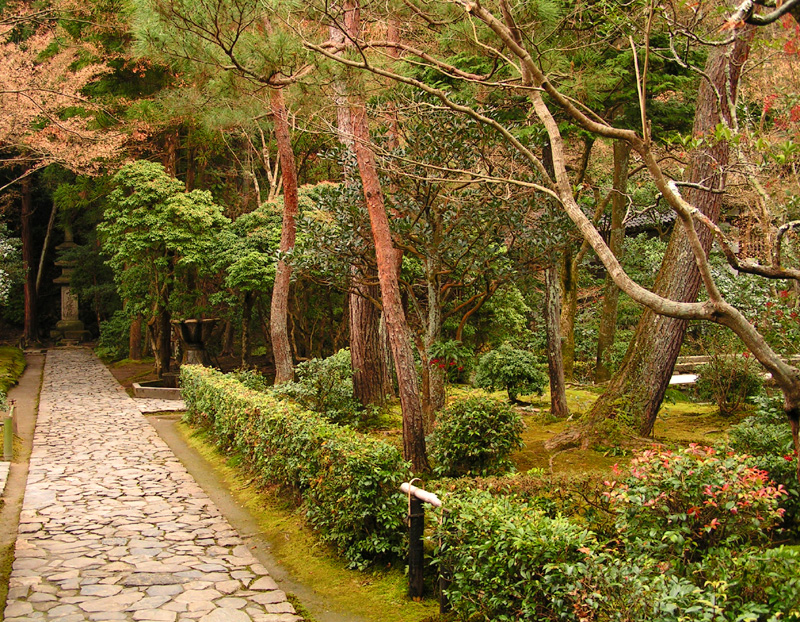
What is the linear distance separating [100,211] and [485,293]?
71.1 ft

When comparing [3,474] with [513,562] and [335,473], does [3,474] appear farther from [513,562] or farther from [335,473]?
[513,562]

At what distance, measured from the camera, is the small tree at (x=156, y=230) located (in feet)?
54.9

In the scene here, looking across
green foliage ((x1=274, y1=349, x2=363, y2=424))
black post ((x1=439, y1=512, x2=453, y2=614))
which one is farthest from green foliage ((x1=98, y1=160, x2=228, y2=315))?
black post ((x1=439, y1=512, x2=453, y2=614))

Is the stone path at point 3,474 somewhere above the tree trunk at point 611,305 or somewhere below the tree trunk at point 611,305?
below

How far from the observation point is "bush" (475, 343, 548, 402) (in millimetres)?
11406

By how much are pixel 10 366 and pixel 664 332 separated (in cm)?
1925

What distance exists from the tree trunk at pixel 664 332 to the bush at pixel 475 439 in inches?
65.7

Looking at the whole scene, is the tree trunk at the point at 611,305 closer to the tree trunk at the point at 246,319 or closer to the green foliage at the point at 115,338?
the tree trunk at the point at 246,319

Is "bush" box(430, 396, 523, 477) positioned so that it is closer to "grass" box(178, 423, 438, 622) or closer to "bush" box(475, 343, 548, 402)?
"grass" box(178, 423, 438, 622)

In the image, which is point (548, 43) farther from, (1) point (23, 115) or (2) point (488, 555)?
(1) point (23, 115)

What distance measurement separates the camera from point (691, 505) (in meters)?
3.86

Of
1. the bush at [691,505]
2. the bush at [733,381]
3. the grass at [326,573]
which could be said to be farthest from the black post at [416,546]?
the bush at [733,381]

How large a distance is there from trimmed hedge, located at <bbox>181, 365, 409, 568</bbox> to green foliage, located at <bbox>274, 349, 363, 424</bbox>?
1.36 metres

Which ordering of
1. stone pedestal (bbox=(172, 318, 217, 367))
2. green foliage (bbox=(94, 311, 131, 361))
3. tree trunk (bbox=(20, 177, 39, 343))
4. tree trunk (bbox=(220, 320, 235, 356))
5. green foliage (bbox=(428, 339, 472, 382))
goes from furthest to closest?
tree trunk (bbox=(20, 177, 39, 343)) → green foliage (bbox=(94, 311, 131, 361)) → tree trunk (bbox=(220, 320, 235, 356)) → stone pedestal (bbox=(172, 318, 217, 367)) → green foliage (bbox=(428, 339, 472, 382))
